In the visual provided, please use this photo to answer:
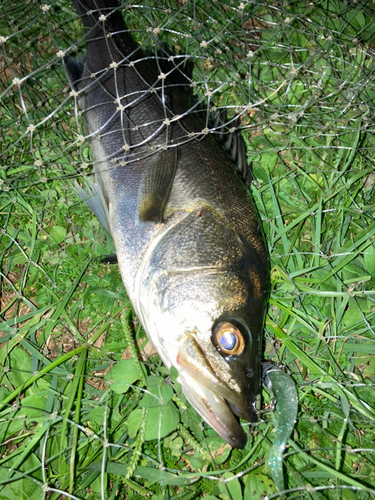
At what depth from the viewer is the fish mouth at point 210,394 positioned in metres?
2.09

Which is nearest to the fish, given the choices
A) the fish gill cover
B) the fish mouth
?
the fish mouth

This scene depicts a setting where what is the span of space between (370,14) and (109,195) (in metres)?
3.08

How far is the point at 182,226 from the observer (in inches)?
95.1

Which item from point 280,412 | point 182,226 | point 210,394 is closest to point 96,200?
point 182,226

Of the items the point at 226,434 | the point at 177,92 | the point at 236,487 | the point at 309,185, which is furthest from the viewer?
the point at 309,185

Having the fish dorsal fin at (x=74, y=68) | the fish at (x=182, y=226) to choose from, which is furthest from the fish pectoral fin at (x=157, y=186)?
the fish dorsal fin at (x=74, y=68)

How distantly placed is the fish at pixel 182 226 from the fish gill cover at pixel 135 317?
0.80ft

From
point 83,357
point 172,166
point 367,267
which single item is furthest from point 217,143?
point 83,357

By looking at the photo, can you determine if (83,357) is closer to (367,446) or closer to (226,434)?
(226,434)

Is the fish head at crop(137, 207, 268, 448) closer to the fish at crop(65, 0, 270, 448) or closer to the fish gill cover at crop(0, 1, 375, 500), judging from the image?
the fish at crop(65, 0, 270, 448)

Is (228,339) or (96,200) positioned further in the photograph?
(96,200)

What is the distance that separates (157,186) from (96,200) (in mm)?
768

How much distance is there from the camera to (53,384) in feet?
9.05

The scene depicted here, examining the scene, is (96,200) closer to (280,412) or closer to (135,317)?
(135,317)
